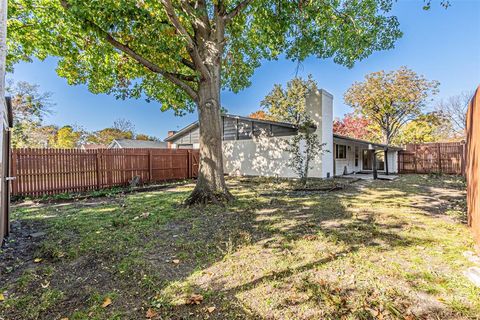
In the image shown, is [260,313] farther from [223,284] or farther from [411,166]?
[411,166]

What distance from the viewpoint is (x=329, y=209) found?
5.90 metres

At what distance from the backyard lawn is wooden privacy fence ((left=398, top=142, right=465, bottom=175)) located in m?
14.0

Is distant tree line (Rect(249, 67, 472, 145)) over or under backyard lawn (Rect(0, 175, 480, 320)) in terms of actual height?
over

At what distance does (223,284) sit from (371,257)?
2093mm

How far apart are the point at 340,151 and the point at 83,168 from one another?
15.6m

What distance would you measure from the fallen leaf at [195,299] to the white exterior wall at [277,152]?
419 inches

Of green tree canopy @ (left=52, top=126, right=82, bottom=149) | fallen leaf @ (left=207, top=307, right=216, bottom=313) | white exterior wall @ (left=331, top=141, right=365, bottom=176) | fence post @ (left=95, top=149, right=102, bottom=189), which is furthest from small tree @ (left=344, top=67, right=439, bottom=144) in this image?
green tree canopy @ (left=52, top=126, right=82, bottom=149)

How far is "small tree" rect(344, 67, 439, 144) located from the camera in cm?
2048

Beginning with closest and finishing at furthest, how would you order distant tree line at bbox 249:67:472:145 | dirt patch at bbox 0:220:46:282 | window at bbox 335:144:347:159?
1. dirt patch at bbox 0:220:46:282
2. window at bbox 335:144:347:159
3. distant tree line at bbox 249:67:472:145

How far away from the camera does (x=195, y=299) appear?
223cm

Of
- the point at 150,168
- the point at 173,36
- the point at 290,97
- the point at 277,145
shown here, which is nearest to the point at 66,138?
the point at 150,168

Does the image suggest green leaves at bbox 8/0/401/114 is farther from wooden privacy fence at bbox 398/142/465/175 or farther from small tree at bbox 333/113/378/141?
small tree at bbox 333/113/378/141

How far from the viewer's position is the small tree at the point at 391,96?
20.5m

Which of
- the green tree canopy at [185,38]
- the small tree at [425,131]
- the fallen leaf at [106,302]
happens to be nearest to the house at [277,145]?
the green tree canopy at [185,38]
